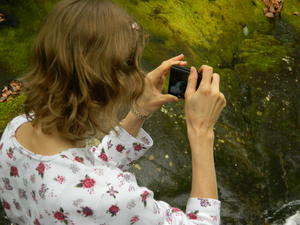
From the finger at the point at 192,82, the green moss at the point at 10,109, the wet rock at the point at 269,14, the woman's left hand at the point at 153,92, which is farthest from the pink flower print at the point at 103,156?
the wet rock at the point at 269,14

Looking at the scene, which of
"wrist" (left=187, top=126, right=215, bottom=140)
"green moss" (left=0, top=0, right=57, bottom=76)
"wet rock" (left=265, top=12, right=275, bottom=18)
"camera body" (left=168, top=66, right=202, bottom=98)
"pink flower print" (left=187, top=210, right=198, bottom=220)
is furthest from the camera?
"wet rock" (left=265, top=12, right=275, bottom=18)

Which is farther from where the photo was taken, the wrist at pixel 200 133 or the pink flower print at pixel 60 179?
the wrist at pixel 200 133

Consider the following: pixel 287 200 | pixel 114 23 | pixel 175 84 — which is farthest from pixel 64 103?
pixel 287 200

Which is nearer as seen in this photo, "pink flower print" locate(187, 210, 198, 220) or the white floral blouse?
the white floral blouse

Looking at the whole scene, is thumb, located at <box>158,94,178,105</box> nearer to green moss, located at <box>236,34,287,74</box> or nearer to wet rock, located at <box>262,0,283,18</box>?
green moss, located at <box>236,34,287,74</box>

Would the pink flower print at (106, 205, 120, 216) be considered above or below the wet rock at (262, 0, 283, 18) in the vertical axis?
above

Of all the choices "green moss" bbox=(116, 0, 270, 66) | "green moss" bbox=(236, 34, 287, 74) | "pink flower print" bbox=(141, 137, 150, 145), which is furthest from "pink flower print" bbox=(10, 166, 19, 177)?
"green moss" bbox=(236, 34, 287, 74)

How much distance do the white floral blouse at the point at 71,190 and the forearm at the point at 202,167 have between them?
228mm

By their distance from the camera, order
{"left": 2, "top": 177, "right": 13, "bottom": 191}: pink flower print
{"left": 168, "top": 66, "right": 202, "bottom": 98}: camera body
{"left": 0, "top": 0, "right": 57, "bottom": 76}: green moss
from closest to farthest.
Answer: {"left": 2, "top": 177, "right": 13, "bottom": 191}: pink flower print < {"left": 168, "top": 66, "right": 202, "bottom": 98}: camera body < {"left": 0, "top": 0, "right": 57, "bottom": 76}: green moss

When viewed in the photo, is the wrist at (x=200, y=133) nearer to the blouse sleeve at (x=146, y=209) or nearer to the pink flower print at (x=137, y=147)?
the blouse sleeve at (x=146, y=209)

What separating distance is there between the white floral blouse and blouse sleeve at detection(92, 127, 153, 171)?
0.69 metres

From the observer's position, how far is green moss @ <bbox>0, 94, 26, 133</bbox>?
4.38 m

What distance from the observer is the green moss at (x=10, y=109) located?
14.4ft

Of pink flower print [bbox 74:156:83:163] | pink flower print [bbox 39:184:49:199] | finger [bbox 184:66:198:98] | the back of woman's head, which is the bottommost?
pink flower print [bbox 39:184:49:199]
